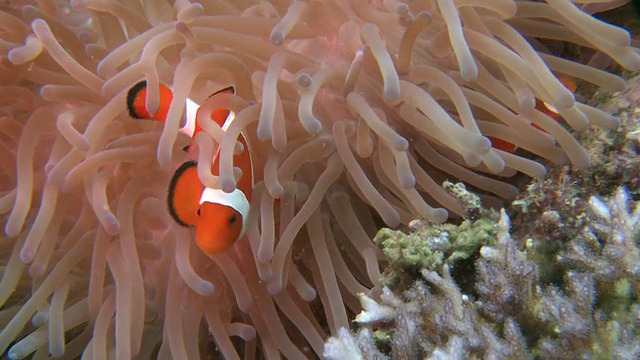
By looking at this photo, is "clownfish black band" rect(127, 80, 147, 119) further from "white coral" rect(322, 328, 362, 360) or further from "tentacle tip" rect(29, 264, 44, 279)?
"white coral" rect(322, 328, 362, 360)

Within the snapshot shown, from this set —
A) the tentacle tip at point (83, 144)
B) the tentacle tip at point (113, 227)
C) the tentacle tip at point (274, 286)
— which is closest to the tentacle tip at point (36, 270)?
the tentacle tip at point (113, 227)

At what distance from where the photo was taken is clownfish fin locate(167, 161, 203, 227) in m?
1.40

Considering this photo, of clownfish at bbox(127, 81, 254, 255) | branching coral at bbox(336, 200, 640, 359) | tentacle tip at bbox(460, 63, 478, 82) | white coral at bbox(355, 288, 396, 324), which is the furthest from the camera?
clownfish at bbox(127, 81, 254, 255)

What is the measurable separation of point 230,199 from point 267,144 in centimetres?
19

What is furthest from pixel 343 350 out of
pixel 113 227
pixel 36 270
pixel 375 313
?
pixel 36 270

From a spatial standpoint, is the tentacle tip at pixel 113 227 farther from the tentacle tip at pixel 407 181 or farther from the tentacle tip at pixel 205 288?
the tentacle tip at pixel 407 181

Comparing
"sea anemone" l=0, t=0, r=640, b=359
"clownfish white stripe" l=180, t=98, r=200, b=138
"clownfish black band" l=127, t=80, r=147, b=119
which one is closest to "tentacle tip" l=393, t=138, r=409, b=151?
"sea anemone" l=0, t=0, r=640, b=359

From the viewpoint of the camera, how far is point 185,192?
1.41 meters

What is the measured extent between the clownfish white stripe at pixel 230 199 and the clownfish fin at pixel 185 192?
0.02 m

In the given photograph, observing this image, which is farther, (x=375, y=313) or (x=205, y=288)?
(x=205, y=288)

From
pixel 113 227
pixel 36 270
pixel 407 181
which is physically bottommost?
pixel 36 270

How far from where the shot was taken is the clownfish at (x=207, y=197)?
1360 millimetres

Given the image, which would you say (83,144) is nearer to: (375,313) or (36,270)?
(36,270)

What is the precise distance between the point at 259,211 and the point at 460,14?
2.37ft
